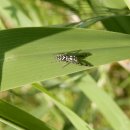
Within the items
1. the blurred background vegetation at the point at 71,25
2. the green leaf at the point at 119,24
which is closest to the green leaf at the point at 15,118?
the blurred background vegetation at the point at 71,25

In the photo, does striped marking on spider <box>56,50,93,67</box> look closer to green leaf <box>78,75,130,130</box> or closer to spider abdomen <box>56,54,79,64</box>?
spider abdomen <box>56,54,79,64</box>

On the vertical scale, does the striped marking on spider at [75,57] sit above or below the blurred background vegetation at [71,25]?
above

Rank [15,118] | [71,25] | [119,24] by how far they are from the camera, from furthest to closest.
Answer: [119,24], [71,25], [15,118]

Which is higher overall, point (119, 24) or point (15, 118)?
point (119, 24)

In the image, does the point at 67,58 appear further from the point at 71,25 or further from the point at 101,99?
the point at 101,99

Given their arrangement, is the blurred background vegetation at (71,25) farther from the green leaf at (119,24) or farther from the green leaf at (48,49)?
the green leaf at (48,49)

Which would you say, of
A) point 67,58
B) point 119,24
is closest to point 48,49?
point 67,58

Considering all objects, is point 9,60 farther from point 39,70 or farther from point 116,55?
point 116,55
